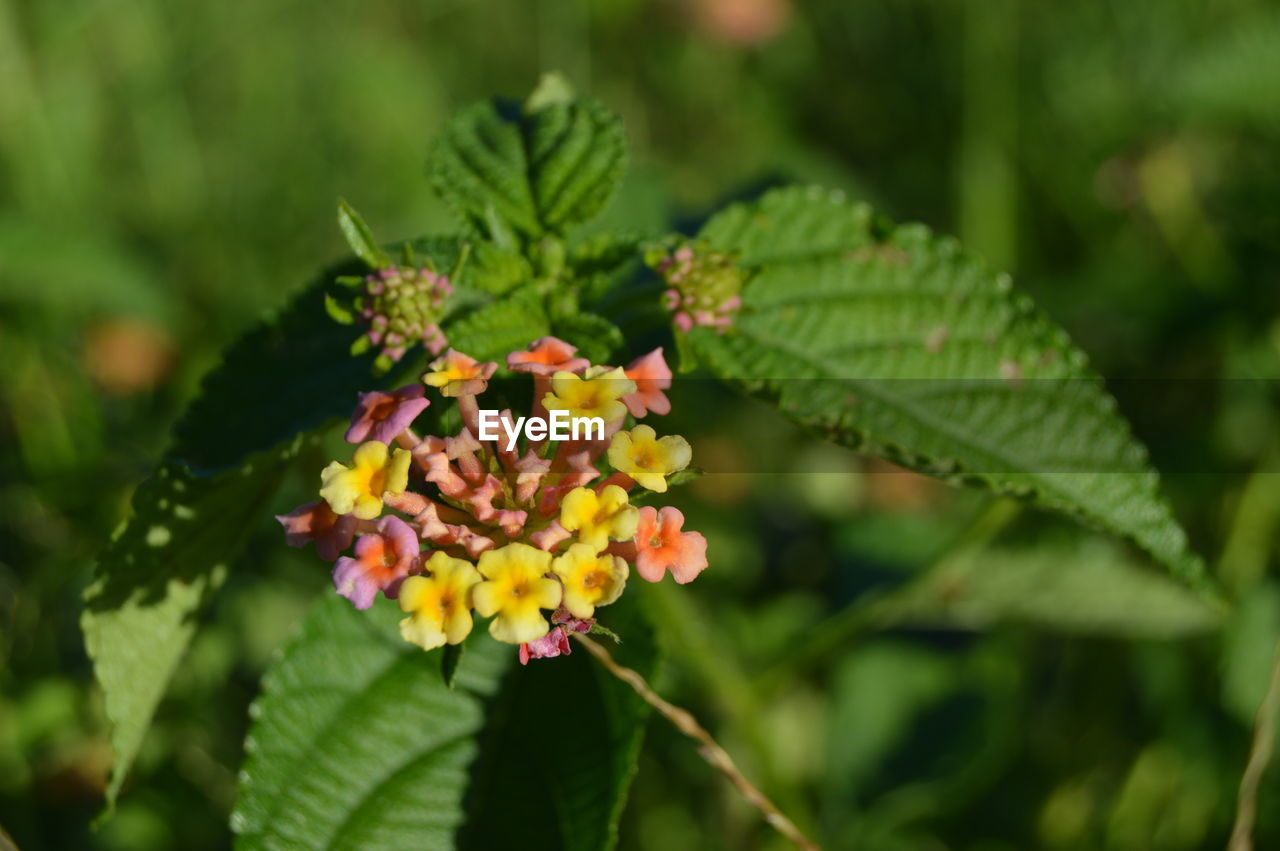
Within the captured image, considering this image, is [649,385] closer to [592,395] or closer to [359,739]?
[592,395]

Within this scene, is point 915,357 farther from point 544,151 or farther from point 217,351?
point 217,351

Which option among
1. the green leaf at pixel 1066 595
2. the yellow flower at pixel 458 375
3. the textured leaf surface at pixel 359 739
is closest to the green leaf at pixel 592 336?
the yellow flower at pixel 458 375

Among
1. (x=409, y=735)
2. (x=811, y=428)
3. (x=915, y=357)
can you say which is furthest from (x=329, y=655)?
(x=915, y=357)

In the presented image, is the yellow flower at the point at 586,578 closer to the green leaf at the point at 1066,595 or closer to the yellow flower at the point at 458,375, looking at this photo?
the yellow flower at the point at 458,375

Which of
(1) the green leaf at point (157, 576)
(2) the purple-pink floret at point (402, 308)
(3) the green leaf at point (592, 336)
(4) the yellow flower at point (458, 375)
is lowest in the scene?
(1) the green leaf at point (157, 576)

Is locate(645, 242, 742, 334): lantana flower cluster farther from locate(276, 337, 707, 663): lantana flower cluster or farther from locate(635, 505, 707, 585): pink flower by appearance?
locate(635, 505, 707, 585): pink flower

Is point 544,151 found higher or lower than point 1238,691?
higher
